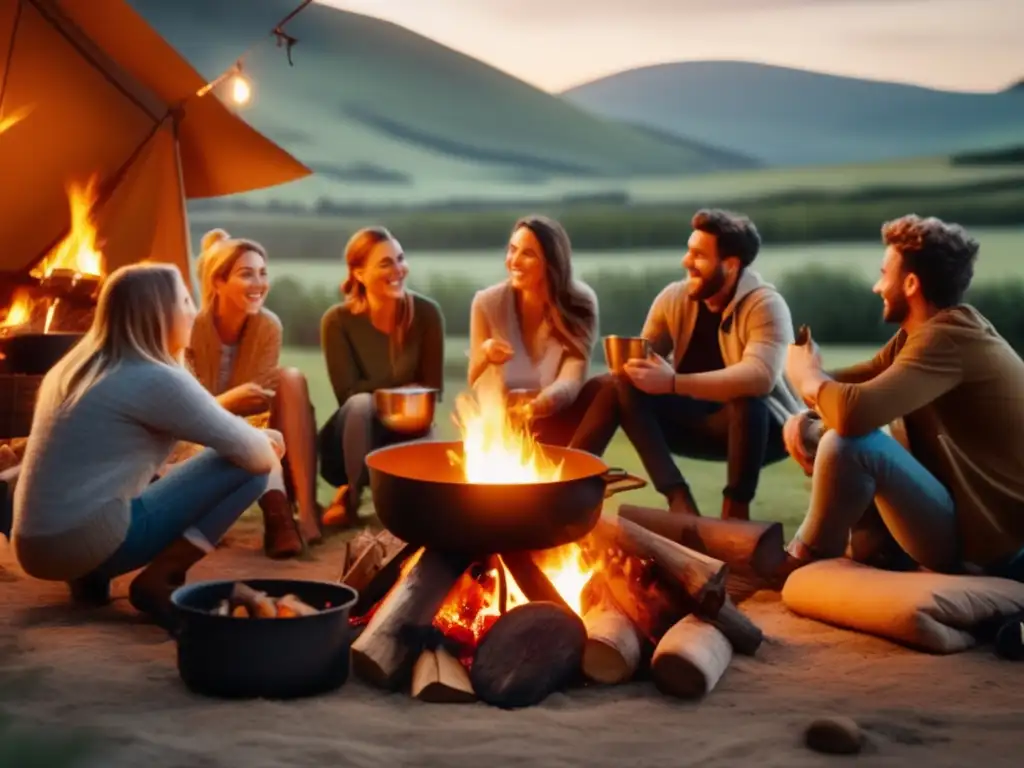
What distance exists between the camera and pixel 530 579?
2902mm

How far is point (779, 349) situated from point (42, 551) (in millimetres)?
2441

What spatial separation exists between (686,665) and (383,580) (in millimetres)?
928

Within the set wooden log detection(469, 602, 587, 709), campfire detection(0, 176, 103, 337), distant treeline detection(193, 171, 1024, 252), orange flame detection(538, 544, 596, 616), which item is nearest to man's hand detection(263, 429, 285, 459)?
orange flame detection(538, 544, 596, 616)

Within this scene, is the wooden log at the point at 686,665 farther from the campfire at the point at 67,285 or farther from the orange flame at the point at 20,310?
the orange flame at the point at 20,310

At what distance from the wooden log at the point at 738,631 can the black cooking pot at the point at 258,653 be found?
0.99 metres

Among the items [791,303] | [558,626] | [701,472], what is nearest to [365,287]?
[558,626]

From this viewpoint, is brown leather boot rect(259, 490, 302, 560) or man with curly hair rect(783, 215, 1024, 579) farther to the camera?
brown leather boot rect(259, 490, 302, 560)

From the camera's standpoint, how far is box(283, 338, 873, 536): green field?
200 inches

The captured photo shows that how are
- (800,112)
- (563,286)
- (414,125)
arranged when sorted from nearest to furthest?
(563,286)
(800,112)
(414,125)

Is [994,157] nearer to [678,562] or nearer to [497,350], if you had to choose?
[497,350]

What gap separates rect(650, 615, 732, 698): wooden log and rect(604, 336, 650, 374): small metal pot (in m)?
1.37

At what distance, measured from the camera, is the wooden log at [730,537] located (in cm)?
343

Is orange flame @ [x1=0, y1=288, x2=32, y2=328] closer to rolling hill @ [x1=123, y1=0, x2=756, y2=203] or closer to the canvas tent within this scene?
the canvas tent

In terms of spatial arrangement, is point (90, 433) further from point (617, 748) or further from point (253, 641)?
point (617, 748)
